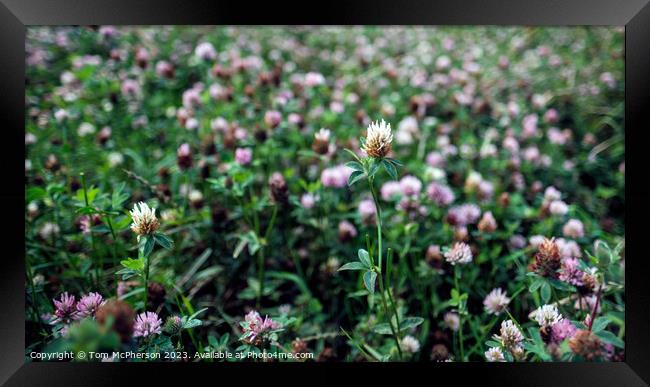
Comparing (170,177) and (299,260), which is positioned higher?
(170,177)

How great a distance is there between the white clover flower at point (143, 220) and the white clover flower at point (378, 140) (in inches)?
14.5

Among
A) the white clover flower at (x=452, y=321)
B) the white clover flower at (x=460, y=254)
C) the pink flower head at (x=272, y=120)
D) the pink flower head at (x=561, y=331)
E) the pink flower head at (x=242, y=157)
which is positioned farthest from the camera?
the pink flower head at (x=272, y=120)

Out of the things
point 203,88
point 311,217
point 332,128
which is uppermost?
point 203,88

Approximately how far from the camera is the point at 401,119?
1788 millimetres

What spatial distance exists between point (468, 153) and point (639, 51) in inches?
28.9

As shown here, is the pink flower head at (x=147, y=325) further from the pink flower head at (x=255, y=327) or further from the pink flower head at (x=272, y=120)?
the pink flower head at (x=272, y=120)

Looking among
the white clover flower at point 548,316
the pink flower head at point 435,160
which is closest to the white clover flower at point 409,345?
the white clover flower at point 548,316

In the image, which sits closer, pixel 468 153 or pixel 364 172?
pixel 364 172

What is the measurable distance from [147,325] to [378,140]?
49 cm

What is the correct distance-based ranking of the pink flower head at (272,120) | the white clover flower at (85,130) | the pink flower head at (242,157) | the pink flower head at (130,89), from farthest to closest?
the pink flower head at (130,89), the white clover flower at (85,130), the pink flower head at (272,120), the pink flower head at (242,157)

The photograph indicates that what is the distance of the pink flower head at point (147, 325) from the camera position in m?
0.79

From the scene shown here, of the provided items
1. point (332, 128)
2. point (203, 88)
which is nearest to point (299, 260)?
point (332, 128)
